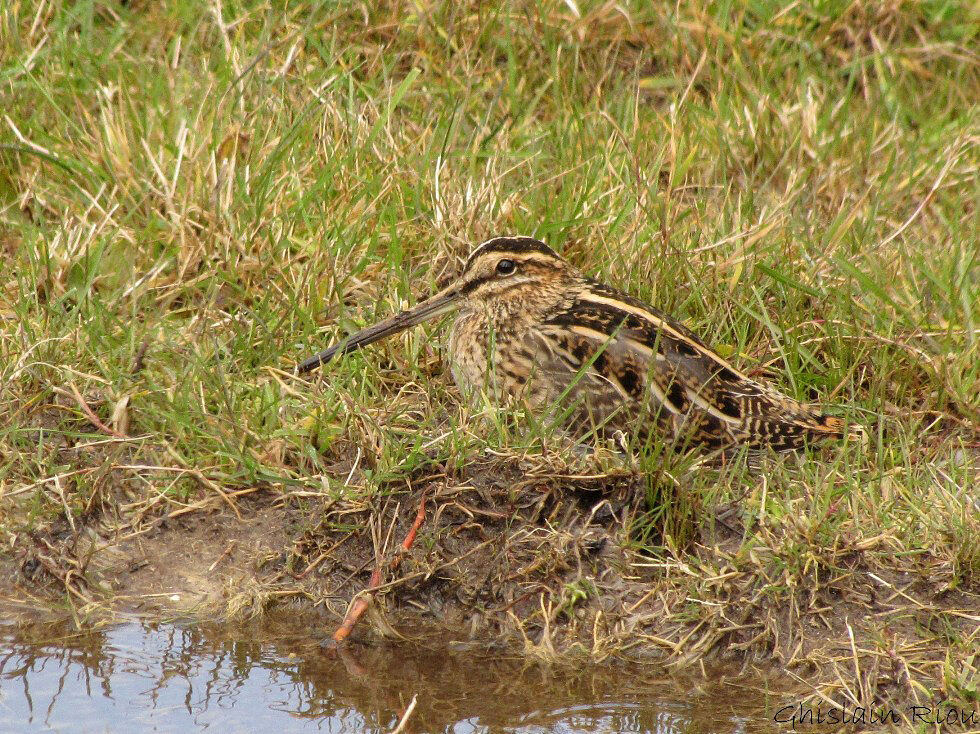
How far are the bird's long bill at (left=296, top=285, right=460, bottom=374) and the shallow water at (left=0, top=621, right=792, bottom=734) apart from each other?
39.5 inches

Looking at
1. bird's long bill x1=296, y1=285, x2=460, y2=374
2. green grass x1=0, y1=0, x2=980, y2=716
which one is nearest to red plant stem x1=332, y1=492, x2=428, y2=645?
green grass x1=0, y1=0, x2=980, y2=716

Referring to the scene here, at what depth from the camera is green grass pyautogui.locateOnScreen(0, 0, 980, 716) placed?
4.39m

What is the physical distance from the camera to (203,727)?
356cm

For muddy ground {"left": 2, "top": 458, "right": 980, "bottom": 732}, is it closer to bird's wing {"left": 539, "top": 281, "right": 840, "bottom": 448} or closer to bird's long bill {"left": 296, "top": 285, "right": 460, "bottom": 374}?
bird's wing {"left": 539, "top": 281, "right": 840, "bottom": 448}

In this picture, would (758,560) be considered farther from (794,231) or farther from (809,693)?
(794,231)

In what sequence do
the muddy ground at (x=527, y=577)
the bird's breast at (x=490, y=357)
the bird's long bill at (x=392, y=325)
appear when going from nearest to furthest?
the muddy ground at (x=527, y=577) → the bird's breast at (x=490, y=357) → the bird's long bill at (x=392, y=325)

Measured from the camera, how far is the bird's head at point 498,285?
4.86m

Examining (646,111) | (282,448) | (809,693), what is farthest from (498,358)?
(646,111)

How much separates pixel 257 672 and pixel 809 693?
1.38 m

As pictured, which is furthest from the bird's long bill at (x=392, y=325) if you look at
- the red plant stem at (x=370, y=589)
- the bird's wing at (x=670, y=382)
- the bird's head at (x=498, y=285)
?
the red plant stem at (x=370, y=589)

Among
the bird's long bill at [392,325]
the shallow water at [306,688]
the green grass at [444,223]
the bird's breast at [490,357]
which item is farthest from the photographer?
the bird's long bill at [392,325]

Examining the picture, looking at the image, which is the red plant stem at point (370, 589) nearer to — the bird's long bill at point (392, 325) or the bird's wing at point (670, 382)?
the bird's wing at point (670, 382)

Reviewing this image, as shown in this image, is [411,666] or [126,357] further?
[126,357]

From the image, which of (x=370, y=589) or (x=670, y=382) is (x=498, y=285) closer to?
(x=670, y=382)
